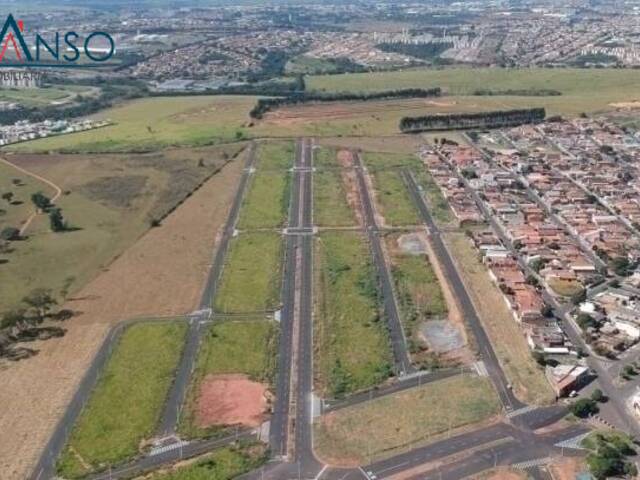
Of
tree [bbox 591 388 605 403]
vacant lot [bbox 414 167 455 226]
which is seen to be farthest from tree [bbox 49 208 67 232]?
tree [bbox 591 388 605 403]

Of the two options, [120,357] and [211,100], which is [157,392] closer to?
[120,357]

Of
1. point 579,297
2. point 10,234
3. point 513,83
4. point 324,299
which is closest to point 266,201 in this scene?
point 10,234

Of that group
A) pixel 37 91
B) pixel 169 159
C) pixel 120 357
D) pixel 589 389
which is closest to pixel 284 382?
pixel 120 357

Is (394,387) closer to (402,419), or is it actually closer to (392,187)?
(402,419)

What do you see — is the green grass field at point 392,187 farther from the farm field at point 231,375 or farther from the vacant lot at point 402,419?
the vacant lot at point 402,419

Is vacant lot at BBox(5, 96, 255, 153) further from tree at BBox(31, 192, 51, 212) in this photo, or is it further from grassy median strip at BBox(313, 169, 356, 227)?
tree at BBox(31, 192, 51, 212)

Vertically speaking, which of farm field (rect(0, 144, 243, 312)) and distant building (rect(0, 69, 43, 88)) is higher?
farm field (rect(0, 144, 243, 312))
